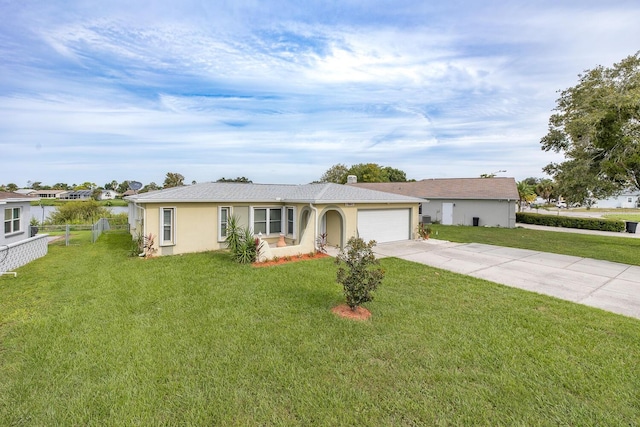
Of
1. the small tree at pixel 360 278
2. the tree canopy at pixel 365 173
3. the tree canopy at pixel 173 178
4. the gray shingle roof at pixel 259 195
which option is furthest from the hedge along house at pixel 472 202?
the tree canopy at pixel 173 178

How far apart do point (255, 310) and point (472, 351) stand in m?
4.27

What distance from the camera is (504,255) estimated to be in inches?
492

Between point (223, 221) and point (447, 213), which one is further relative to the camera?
point (447, 213)

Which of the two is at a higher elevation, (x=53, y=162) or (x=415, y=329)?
(x=53, y=162)

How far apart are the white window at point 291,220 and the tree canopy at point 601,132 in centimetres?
1496

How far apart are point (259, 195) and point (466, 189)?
21727 mm

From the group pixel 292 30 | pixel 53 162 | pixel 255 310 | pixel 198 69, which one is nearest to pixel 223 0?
pixel 292 30

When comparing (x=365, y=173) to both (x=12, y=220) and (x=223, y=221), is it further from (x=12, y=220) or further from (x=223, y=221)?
(x=12, y=220)

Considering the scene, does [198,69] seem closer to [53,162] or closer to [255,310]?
[255,310]

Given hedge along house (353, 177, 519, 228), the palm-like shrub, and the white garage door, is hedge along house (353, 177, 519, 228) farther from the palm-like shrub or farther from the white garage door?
the palm-like shrub

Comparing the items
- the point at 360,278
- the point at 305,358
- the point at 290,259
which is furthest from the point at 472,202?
the point at 305,358

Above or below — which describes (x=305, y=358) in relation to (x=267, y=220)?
below

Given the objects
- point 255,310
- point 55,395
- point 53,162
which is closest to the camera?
point 55,395

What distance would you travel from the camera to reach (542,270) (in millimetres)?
9984
